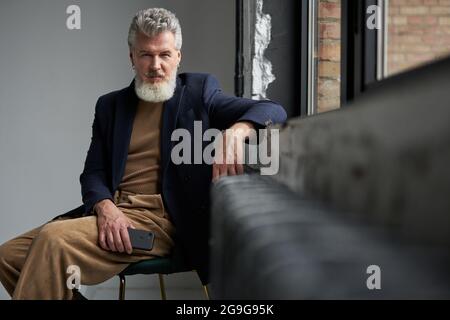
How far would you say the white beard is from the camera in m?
2.09

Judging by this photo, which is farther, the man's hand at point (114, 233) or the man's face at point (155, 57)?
the man's face at point (155, 57)

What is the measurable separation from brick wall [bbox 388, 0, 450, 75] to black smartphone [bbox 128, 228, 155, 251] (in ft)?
3.42

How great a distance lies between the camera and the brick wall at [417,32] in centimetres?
80

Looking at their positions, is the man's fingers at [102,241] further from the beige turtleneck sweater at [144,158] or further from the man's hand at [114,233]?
the beige turtleneck sweater at [144,158]

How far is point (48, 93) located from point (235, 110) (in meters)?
1.84

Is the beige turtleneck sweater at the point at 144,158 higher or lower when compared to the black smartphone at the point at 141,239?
higher

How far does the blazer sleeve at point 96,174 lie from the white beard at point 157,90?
0.20 metres

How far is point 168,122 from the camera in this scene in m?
2.05

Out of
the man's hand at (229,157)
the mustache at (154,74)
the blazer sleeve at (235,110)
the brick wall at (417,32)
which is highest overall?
the brick wall at (417,32)

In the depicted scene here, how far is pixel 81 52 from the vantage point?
135 inches

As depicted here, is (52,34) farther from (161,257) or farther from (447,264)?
(447,264)

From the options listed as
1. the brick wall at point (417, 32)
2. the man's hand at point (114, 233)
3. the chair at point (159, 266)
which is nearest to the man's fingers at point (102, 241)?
the man's hand at point (114, 233)

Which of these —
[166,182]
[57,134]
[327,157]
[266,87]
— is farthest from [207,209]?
[57,134]

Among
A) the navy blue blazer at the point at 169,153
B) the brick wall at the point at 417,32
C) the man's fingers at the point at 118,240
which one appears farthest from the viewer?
the navy blue blazer at the point at 169,153
